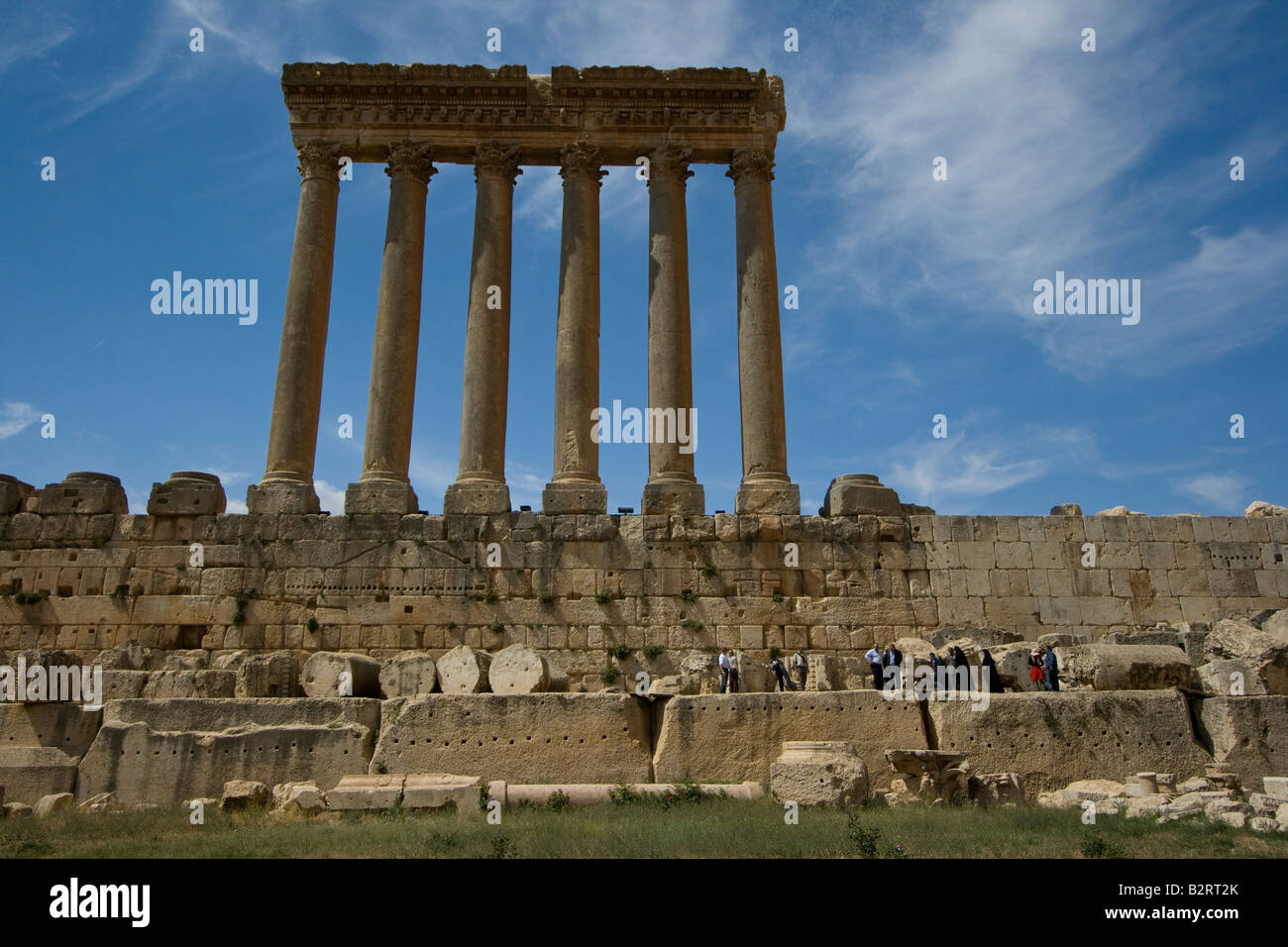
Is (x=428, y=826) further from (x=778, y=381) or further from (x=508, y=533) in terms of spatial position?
(x=778, y=381)

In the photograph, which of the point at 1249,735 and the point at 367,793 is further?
the point at 1249,735

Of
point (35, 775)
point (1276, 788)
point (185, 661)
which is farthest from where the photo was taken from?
point (185, 661)

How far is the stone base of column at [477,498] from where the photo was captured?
19.6 metres

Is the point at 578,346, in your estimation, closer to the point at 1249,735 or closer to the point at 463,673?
the point at 463,673

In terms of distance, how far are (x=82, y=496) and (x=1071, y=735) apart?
62.8 feet

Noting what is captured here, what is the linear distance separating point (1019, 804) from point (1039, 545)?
9091 millimetres

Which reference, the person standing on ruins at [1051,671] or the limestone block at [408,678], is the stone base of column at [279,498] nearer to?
the limestone block at [408,678]

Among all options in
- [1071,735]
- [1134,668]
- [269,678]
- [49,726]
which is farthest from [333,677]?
[1134,668]

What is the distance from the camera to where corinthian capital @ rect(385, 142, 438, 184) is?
22.2 m

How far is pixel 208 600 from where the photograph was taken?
1886cm

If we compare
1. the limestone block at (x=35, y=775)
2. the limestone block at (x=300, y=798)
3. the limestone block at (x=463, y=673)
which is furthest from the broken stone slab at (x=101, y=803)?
the limestone block at (x=463, y=673)

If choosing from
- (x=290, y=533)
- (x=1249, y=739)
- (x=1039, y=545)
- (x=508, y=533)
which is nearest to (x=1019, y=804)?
(x=1249, y=739)

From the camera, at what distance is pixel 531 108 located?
74.2 feet

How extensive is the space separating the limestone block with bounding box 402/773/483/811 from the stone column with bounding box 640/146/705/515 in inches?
350
